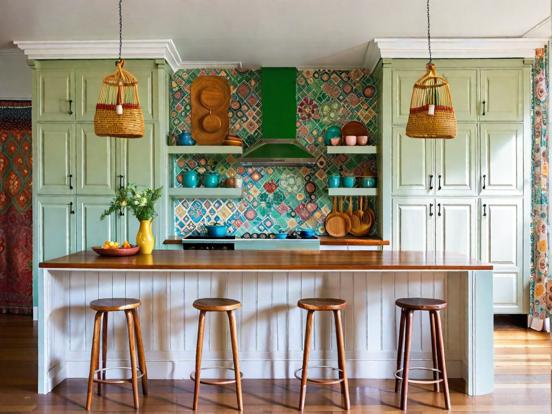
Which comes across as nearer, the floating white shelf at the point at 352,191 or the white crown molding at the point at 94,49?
the white crown molding at the point at 94,49

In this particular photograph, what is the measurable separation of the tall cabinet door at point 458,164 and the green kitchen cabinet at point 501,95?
8.9 inches

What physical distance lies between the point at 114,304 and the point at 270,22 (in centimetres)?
267

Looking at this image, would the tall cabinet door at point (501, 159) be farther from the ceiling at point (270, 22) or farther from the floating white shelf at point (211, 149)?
the floating white shelf at point (211, 149)

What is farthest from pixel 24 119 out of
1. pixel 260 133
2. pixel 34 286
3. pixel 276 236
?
pixel 276 236

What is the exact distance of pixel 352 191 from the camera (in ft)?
19.3

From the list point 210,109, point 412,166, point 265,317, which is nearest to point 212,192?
point 210,109

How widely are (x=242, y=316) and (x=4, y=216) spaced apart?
3.63 metres

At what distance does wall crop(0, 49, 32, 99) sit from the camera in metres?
6.24

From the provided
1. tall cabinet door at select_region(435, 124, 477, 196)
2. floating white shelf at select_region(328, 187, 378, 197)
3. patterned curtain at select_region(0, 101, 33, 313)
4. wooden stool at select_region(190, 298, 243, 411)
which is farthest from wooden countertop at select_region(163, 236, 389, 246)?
wooden stool at select_region(190, 298, 243, 411)

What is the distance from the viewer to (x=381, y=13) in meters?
4.72

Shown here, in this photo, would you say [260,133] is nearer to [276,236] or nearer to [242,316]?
[276,236]

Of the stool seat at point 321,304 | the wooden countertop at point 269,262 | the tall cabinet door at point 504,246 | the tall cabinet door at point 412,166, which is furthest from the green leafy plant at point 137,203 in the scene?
the tall cabinet door at point 504,246

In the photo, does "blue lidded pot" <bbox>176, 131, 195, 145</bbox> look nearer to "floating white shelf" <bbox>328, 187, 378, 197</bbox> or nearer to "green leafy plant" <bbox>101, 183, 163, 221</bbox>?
"floating white shelf" <bbox>328, 187, 378, 197</bbox>

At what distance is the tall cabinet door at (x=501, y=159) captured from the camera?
5.62 metres
